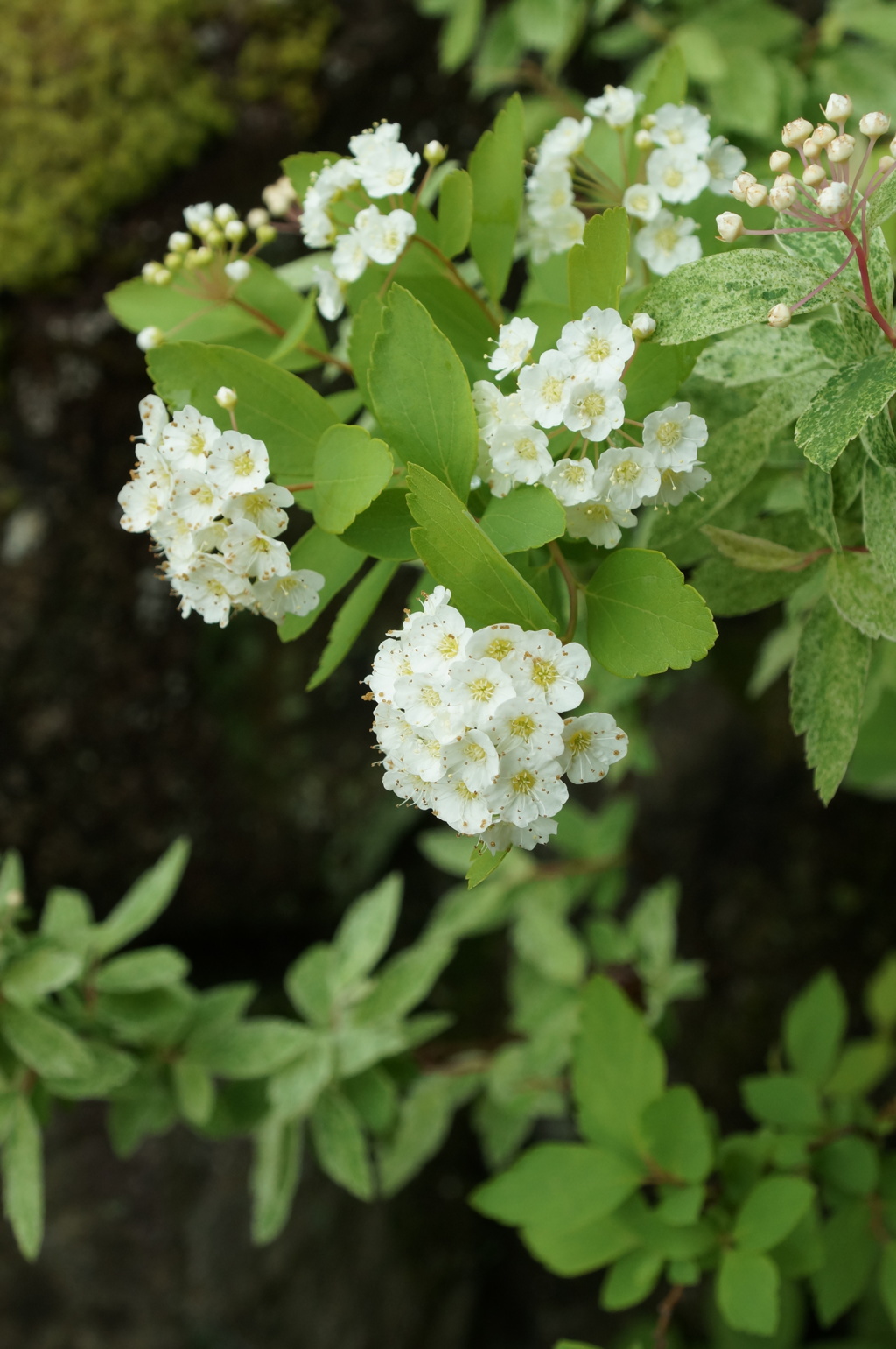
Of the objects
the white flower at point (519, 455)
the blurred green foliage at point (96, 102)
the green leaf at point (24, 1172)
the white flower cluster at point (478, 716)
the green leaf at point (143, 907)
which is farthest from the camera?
the blurred green foliage at point (96, 102)

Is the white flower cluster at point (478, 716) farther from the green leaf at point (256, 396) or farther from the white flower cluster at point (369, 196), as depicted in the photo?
the white flower cluster at point (369, 196)

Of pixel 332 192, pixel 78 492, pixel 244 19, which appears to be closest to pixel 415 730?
pixel 332 192

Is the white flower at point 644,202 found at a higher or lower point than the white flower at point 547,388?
higher

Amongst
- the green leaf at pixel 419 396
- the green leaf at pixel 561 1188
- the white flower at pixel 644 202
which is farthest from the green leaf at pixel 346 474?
the green leaf at pixel 561 1188

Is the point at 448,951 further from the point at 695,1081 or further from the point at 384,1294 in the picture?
the point at 695,1081

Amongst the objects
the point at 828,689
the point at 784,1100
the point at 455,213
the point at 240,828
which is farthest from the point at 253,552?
the point at 240,828

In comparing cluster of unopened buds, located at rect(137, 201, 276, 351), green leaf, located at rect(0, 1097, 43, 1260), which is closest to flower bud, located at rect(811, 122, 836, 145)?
cluster of unopened buds, located at rect(137, 201, 276, 351)

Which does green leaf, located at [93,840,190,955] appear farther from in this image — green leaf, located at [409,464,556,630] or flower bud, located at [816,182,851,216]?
flower bud, located at [816,182,851,216]
